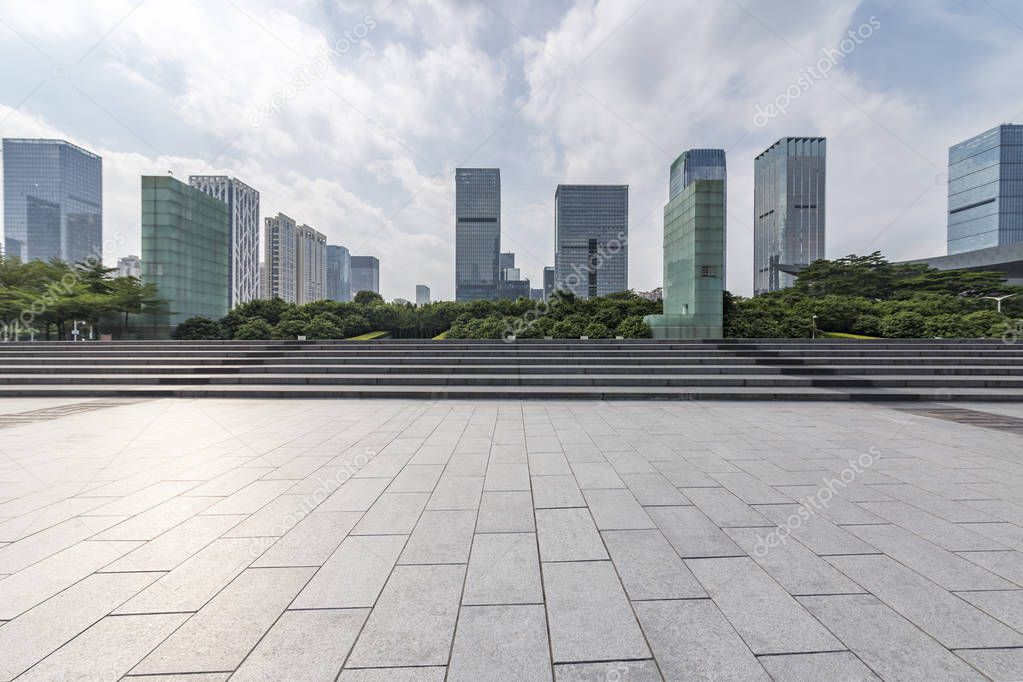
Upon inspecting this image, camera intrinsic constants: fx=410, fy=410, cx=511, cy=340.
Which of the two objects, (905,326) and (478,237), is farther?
(478,237)

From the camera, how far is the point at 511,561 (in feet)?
10.9

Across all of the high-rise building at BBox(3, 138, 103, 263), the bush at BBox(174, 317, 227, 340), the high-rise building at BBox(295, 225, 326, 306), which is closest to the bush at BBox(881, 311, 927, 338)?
the bush at BBox(174, 317, 227, 340)

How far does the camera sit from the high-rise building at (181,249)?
1998 centimetres

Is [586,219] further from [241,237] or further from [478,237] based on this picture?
[241,237]

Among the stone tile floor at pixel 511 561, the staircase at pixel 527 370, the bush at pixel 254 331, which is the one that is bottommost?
the stone tile floor at pixel 511 561

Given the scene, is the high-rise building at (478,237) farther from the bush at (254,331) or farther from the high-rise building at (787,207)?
the bush at (254,331)

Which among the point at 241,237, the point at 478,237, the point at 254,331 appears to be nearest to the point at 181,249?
the point at 254,331

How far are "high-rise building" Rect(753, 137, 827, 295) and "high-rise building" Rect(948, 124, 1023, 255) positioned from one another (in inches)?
1006

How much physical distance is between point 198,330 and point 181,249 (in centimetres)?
451

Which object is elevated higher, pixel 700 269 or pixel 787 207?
pixel 787 207

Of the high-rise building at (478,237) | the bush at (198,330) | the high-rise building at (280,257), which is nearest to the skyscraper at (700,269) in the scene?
the bush at (198,330)

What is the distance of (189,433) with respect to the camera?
7473 millimetres

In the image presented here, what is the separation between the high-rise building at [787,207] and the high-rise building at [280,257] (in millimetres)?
151302

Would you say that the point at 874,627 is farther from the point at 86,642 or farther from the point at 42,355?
the point at 42,355
